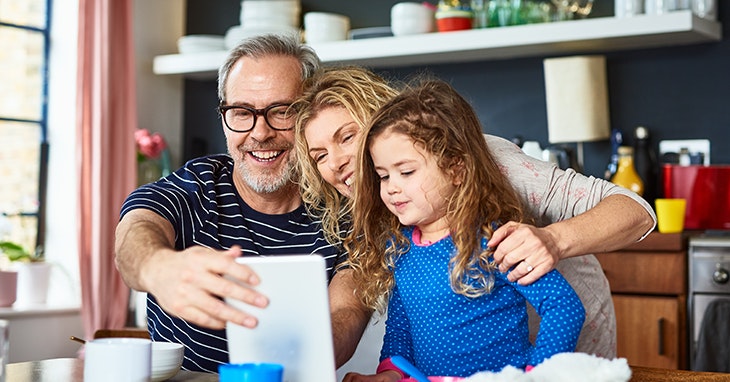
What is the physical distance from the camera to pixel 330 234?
2146mm

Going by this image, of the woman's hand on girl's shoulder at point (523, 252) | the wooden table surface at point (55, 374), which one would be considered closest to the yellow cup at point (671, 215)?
the woman's hand on girl's shoulder at point (523, 252)

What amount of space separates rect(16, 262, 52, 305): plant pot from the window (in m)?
0.31

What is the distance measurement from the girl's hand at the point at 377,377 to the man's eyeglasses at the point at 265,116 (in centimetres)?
73

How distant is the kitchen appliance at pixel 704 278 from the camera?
11.8 feet

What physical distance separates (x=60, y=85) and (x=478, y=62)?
2.08 meters

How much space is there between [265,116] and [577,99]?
237 centimetres

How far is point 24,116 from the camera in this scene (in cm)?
472

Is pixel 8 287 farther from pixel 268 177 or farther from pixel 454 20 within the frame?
pixel 268 177

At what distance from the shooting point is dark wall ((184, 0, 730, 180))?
13.7 feet

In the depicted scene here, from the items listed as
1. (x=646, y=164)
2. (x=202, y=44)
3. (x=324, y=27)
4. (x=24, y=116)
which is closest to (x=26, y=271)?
(x=24, y=116)

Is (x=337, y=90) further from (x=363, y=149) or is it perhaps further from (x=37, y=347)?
(x=37, y=347)

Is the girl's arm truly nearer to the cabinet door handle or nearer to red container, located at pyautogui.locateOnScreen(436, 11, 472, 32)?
the cabinet door handle

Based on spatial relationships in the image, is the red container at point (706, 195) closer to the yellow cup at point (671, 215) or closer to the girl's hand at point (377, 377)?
the yellow cup at point (671, 215)

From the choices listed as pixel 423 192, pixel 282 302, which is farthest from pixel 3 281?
pixel 282 302
